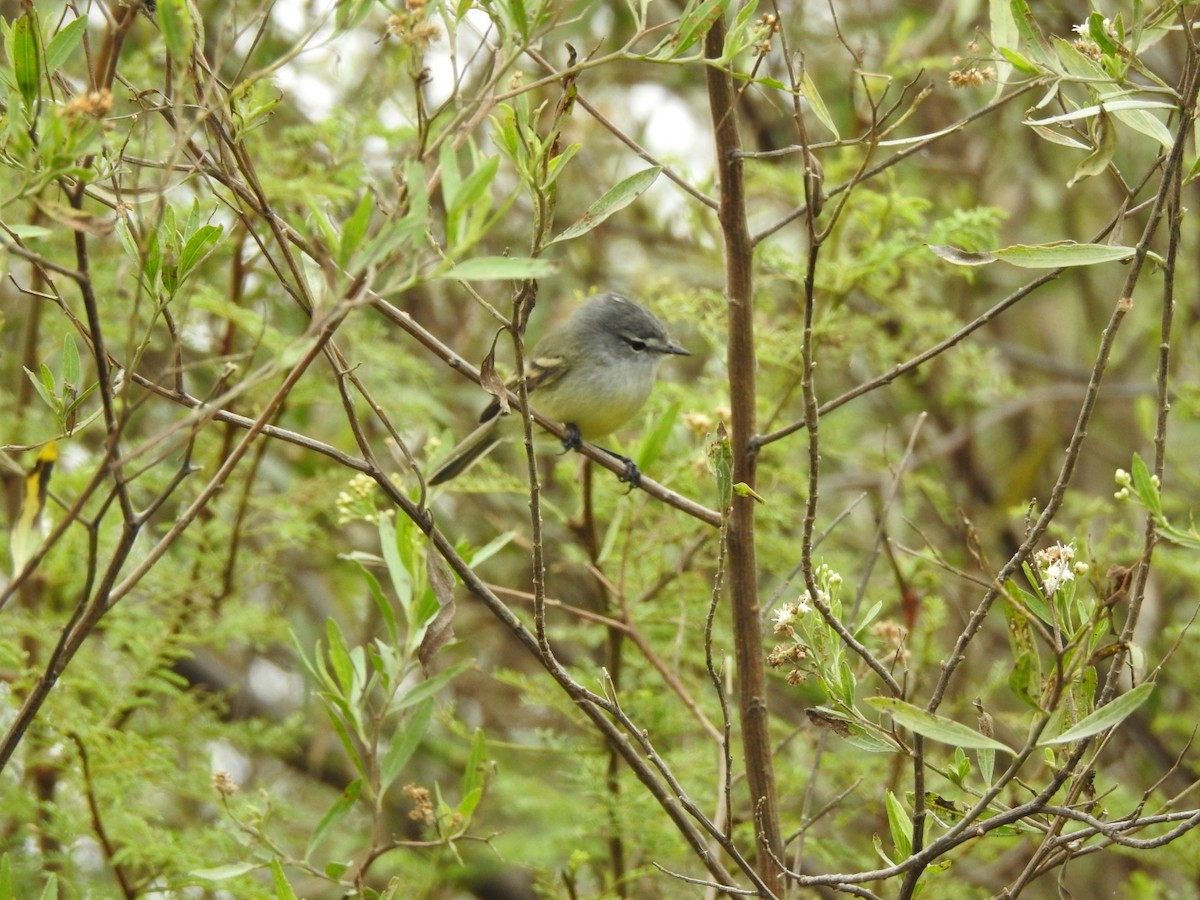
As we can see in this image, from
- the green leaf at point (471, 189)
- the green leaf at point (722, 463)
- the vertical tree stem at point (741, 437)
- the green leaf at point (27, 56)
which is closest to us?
→ the green leaf at point (471, 189)

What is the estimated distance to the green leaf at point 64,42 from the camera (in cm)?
183

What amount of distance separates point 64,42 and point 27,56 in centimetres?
18

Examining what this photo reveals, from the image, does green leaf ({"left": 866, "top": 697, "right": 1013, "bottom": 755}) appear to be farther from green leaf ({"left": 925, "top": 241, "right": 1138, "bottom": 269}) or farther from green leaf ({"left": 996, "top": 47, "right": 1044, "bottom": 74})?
green leaf ({"left": 996, "top": 47, "right": 1044, "bottom": 74})

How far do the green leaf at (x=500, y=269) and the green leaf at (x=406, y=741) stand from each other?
0.92m

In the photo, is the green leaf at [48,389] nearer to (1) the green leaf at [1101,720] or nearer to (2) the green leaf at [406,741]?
(2) the green leaf at [406,741]

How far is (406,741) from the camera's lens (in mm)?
2170

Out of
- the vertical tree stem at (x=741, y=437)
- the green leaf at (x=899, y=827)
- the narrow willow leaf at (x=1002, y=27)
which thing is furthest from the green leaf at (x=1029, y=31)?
the green leaf at (x=899, y=827)

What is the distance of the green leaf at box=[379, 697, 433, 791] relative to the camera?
214 cm

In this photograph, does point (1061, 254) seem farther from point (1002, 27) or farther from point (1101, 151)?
point (1002, 27)

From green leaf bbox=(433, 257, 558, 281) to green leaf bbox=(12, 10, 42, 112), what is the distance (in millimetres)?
619

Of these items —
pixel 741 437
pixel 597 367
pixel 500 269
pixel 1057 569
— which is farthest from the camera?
pixel 597 367

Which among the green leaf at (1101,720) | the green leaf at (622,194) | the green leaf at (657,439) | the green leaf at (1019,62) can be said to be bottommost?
the green leaf at (1101,720)

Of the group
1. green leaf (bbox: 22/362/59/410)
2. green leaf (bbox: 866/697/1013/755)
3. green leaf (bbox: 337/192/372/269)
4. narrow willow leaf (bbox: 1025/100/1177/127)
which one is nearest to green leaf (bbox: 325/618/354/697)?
green leaf (bbox: 22/362/59/410)

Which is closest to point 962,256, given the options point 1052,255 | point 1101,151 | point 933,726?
point 1052,255
